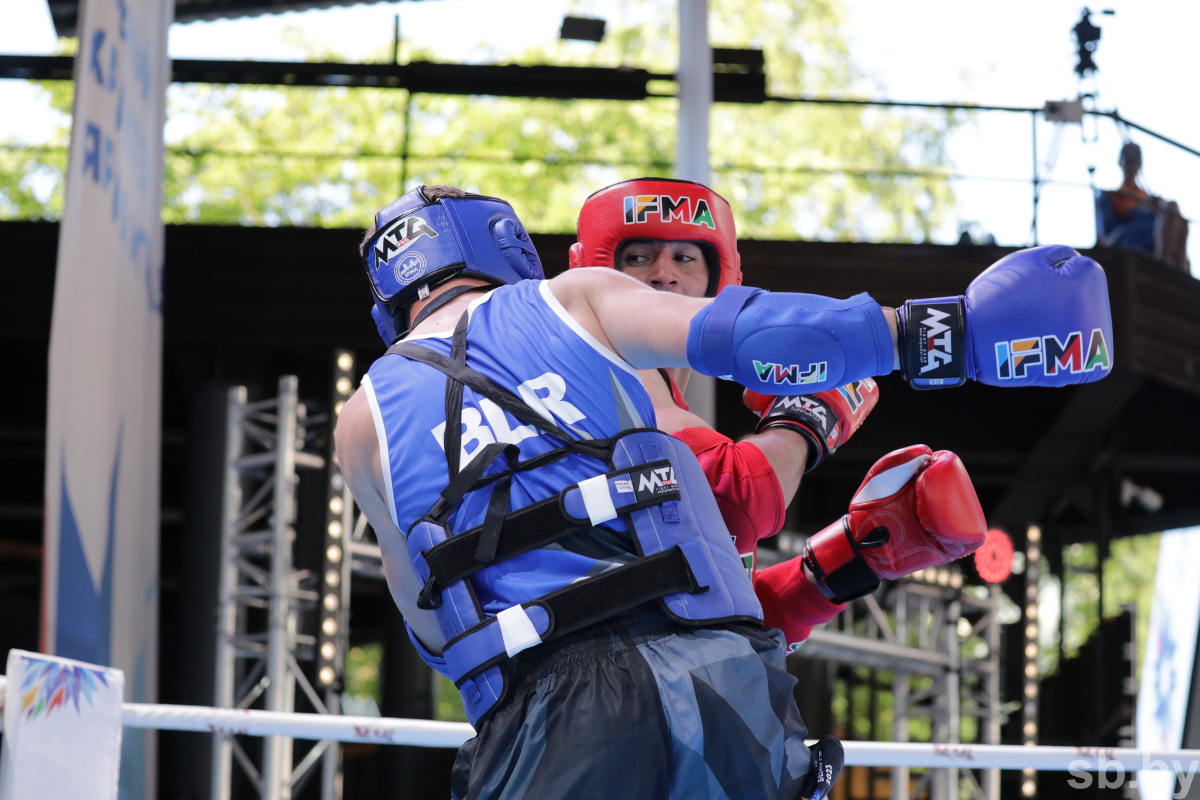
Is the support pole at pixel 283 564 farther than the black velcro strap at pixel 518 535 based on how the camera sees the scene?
Yes

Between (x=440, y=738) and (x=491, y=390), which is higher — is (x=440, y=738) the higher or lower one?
the lower one

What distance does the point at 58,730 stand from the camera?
2055 mm

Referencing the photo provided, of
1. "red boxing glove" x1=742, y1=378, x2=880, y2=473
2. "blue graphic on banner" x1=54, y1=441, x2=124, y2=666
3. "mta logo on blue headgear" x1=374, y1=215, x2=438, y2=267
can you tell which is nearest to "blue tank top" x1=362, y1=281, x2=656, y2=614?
"mta logo on blue headgear" x1=374, y1=215, x2=438, y2=267

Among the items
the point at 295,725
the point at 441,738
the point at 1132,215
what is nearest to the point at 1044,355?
the point at 441,738

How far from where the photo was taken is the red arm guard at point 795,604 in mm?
2238

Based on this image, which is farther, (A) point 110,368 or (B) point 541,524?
(A) point 110,368

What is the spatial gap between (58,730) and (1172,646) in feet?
23.0

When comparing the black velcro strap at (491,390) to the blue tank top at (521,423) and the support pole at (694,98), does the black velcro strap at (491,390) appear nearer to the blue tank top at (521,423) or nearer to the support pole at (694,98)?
the blue tank top at (521,423)

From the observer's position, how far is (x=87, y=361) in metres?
4.71

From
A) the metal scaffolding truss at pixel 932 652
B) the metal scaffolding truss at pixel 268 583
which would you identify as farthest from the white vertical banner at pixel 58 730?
the metal scaffolding truss at pixel 932 652

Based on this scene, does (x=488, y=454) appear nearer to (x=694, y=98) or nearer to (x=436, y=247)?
(x=436, y=247)

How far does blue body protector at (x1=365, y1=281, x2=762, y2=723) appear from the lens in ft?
4.46

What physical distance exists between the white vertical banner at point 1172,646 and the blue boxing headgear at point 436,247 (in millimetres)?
6252

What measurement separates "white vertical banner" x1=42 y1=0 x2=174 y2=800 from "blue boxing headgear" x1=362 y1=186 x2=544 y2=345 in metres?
3.24
